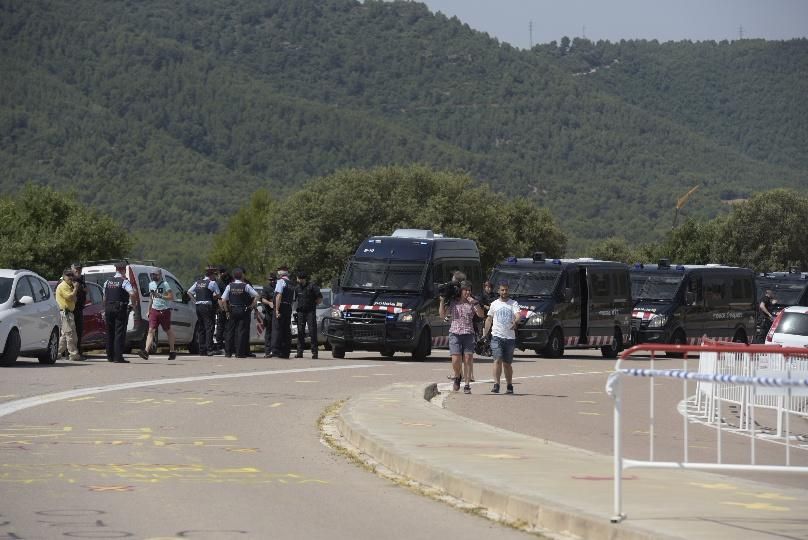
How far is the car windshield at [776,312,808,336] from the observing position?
91.8 feet

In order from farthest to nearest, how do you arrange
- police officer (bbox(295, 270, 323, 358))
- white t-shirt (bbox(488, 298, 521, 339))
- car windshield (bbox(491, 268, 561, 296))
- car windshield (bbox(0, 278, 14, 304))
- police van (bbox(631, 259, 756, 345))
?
1. police van (bbox(631, 259, 756, 345))
2. car windshield (bbox(491, 268, 561, 296))
3. police officer (bbox(295, 270, 323, 358))
4. car windshield (bbox(0, 278, 14, 304))
5. white t-shirt (bbox(488, 298, 521, 339))

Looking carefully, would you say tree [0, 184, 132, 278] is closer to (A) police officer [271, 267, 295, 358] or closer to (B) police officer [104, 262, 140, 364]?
(A) police officer [271, 267, 295, 358]

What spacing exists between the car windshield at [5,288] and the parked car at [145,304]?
4207 millimetres

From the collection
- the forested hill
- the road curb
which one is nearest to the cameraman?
the road curb

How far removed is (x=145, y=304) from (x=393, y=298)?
5.46 metres

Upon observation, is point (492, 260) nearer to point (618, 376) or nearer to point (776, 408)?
point (776, 408)

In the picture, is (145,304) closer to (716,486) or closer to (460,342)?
(460,342)

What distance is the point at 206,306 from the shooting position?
33.1 metres

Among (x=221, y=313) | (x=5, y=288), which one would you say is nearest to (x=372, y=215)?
(x=221, y=313)

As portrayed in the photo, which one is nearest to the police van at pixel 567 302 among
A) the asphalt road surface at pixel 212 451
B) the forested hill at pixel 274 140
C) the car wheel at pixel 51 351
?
the asphalt road surface at pixel 212 451

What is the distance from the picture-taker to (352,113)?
188750 mm

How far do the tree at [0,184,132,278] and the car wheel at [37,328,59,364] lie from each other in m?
72.4

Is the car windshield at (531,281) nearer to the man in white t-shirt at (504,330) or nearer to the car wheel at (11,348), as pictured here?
the man in white t-shirt at (504,330)

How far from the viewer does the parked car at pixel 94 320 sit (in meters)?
31.0
